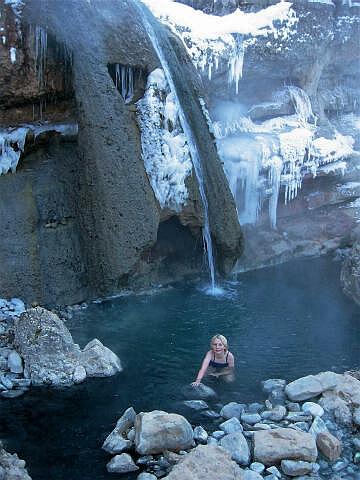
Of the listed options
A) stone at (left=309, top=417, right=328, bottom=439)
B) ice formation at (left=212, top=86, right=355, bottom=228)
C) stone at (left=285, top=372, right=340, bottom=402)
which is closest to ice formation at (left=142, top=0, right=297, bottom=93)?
ice formation at (left=212, top=86, right=355, bottom=228)

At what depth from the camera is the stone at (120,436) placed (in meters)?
6.77

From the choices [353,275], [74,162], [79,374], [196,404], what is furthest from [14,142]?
[353,275]

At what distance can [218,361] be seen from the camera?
8.85 m

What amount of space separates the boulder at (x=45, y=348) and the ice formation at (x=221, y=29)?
7807 mm

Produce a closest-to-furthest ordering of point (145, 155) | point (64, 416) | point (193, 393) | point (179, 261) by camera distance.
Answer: point (64, 416) → point (193, 393) → point (145, 155) → point (179, 261)

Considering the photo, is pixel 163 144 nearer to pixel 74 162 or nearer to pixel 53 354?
pixel 74 162

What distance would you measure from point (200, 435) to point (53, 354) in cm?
266

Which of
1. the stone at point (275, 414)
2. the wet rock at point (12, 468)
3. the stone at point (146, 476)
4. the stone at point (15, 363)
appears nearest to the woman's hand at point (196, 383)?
the stone at point (275, 414)

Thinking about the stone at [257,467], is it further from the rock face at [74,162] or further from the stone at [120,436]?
the rock face at [74,162]

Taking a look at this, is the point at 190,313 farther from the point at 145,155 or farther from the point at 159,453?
the point at 159,453

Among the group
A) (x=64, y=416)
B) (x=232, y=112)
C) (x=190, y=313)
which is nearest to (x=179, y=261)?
(x=190, y=313)

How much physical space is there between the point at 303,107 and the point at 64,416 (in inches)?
472

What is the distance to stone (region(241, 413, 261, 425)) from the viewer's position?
7500mm

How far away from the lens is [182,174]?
12.0 m
